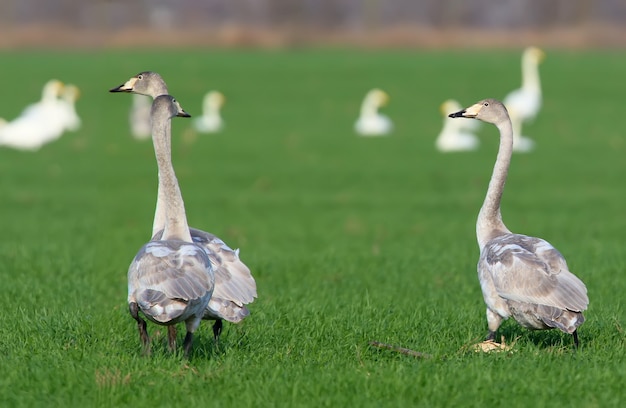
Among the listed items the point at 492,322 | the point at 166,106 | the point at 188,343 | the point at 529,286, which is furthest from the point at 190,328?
the point at 529,286

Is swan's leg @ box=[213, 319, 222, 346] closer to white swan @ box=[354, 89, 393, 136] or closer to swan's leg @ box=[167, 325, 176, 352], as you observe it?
swan's leg @ box=[167, 325, 176, 352]

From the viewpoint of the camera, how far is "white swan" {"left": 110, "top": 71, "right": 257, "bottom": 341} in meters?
7.57

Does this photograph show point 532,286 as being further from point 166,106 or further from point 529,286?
point 166,106

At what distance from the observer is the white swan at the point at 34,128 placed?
2812 centimetres

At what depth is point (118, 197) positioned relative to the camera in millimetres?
21891

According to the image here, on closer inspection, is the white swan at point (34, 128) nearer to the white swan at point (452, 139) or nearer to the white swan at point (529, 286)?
the white swan at point (452, 139)

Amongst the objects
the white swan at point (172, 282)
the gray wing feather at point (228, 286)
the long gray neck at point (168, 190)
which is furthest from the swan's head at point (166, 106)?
the gray wing feather at point (228, 286)

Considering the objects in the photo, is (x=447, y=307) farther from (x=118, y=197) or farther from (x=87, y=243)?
(x=118, y=197)

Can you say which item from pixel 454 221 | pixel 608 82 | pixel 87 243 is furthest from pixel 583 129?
pixel 87 243

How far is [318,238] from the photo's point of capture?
16344 millimetres

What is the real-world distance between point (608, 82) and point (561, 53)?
12667 millimetres

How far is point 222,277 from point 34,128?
21.7 meters

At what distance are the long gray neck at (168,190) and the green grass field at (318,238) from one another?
2.79ft

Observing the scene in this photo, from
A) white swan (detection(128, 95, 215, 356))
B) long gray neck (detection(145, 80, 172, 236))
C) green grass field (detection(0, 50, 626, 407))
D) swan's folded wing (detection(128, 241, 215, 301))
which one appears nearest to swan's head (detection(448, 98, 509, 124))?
green grass field (detection(0, 50, 626, 407))
